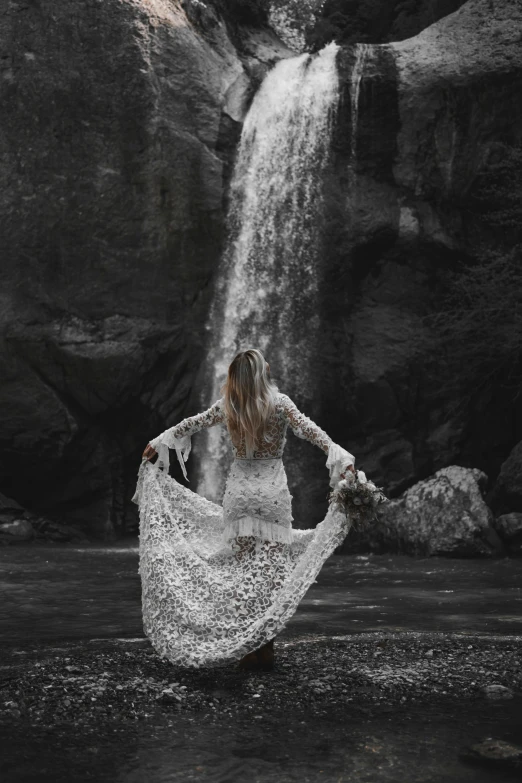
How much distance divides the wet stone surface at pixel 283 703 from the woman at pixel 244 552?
0.24 meters

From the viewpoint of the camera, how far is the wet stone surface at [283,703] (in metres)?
3.80

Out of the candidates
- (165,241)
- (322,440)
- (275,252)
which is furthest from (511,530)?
(322,440)

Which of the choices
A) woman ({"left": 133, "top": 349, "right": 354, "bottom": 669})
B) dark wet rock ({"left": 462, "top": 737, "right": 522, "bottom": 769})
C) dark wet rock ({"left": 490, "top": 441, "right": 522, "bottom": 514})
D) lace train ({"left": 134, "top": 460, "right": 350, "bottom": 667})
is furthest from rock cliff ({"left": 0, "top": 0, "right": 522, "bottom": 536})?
dark wet rock ({"left": 462, "top": 737, "right": 522, "bottom": 769})

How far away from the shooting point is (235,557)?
5.81 m

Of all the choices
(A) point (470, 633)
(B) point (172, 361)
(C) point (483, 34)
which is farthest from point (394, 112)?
(A) point (470, 633)

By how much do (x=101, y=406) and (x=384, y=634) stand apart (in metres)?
11.9

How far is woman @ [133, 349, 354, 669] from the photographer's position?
5469mm

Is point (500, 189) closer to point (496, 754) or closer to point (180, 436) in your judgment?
point (180, 436)

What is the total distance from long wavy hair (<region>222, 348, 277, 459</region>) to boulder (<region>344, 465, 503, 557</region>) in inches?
311

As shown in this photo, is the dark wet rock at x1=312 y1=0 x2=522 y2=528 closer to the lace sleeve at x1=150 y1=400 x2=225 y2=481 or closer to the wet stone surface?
the wet stone surface

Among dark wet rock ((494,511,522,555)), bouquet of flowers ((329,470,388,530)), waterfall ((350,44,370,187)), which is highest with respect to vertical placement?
waterfall ((350,44,370,187))

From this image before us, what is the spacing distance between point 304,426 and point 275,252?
42.8 feet

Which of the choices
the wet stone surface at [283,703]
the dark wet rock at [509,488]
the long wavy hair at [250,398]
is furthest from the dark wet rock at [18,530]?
the long wavy hair at [250,398]

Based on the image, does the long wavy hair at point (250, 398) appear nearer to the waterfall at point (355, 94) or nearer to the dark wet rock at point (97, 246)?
the dark wet rock at point (97, 246)
